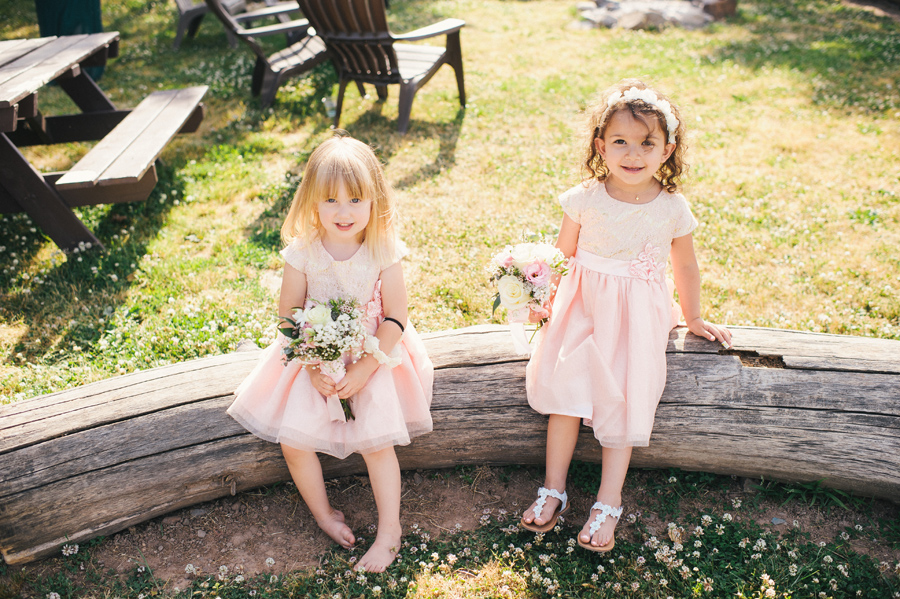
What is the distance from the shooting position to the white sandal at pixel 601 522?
2584 mm

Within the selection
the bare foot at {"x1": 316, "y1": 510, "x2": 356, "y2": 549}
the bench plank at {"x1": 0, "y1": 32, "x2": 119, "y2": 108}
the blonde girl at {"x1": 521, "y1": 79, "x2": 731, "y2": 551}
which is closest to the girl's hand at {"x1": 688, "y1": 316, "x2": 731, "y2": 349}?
the blonde girl at {"x1": 521, "y1": 79, "x2": 731, "y2": 551}

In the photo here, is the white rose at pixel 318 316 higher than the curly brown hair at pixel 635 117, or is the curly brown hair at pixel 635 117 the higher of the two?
the curly brown hair at pixel 635 117

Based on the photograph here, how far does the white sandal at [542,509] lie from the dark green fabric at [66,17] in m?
8.50

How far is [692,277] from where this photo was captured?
2.98 m

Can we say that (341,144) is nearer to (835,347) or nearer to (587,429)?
(587,429)

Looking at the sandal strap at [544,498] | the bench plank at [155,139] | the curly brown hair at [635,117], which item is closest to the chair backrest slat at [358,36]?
the bench plank at [155,139]

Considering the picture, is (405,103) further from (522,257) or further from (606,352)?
(606,352)

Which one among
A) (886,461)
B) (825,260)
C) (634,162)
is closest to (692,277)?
(634,162)

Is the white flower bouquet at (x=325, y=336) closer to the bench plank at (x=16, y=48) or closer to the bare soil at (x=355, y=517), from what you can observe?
the bare soil at (x=355, y=517)

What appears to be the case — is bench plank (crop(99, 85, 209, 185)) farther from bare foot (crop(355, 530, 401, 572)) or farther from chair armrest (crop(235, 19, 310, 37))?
bare foot (crop(355, 530, 401, 572))

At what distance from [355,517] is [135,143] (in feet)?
11.7

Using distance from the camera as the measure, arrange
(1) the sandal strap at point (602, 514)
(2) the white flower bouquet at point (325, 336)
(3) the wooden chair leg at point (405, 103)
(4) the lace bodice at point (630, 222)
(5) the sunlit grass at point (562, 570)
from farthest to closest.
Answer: (3) the wooden chair leg at point (405, 103) → (4) the lace bodice at point (630, 222) → (1) the sandal strap at point (602, 514) → (5) the sunlit grass at point (562, 570) → (2) the white flower bouquet at point (325, 336)

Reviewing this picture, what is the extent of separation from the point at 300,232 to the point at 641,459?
192 centimetres

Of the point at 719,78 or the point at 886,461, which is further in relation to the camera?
the point at 719,78
